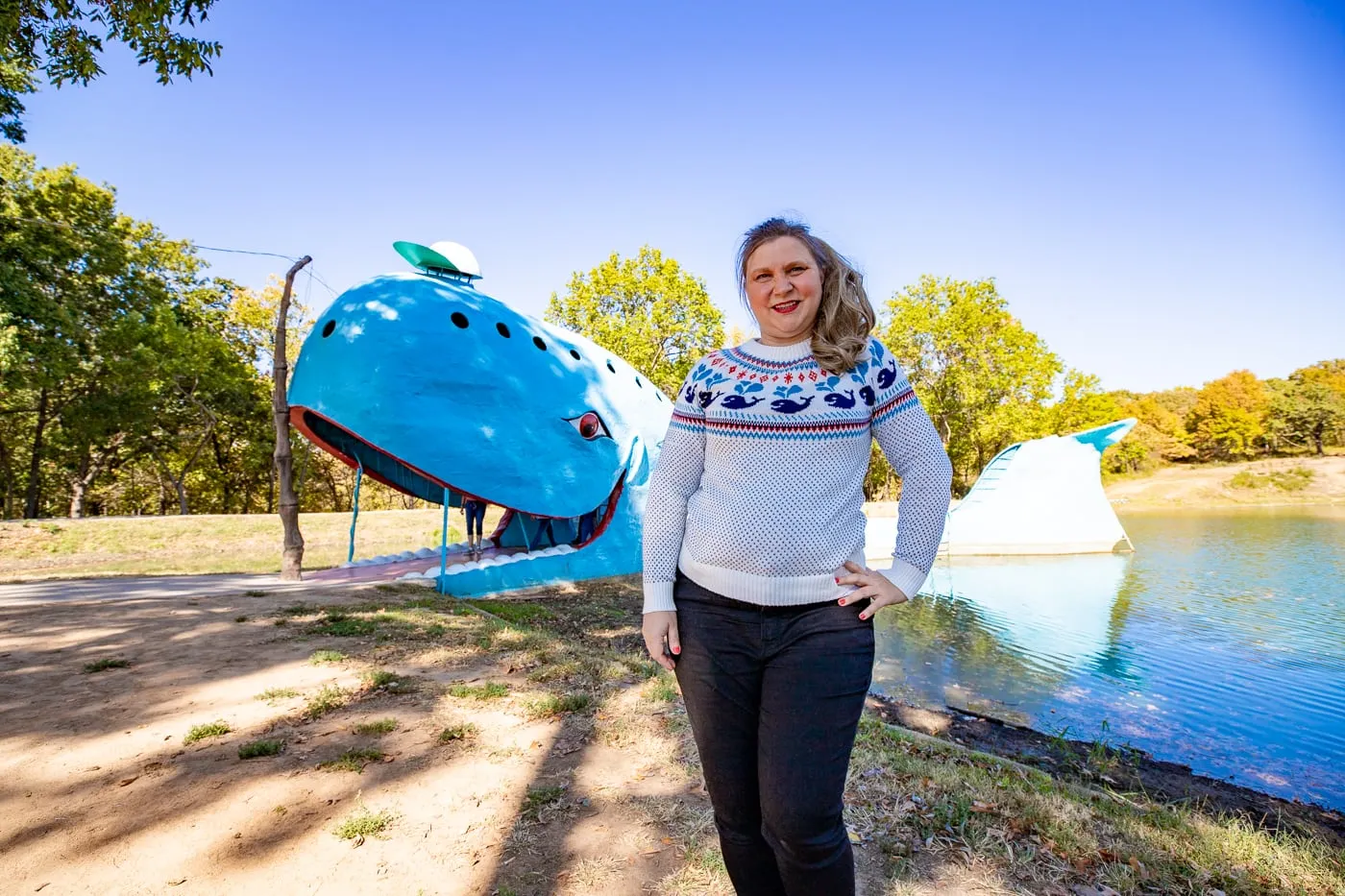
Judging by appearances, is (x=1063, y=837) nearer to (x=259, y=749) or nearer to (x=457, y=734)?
(x=457, y=734)

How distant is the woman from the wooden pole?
8006 mm

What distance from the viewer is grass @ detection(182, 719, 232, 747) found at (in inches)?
133

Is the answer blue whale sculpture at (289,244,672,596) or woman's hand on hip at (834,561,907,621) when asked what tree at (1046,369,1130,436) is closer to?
blue whale sculpture at (289,244,672,596)

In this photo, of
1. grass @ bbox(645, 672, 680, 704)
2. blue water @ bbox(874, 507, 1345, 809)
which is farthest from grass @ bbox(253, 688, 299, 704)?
blue water @ bbox(874, 507, 1345, 809)

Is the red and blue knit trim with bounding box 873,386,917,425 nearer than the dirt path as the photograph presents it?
Yes

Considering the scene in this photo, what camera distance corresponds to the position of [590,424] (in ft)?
32.2

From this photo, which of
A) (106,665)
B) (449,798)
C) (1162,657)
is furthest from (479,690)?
(1162,657)

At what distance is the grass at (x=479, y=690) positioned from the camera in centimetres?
412

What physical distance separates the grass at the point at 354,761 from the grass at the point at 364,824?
16.0 inches

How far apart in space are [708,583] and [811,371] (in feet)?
2.05

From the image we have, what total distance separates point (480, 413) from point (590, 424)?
1.87 m

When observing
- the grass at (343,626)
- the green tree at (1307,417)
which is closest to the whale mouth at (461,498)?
the grass at (343,626)

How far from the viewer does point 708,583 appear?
168 cm

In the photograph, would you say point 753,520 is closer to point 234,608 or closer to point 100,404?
point 234,608
